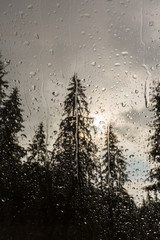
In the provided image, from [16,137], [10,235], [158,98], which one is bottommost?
[10,235]

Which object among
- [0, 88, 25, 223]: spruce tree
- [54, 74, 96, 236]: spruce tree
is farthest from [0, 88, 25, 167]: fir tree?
[54, 74, 96, 236]: spruce tree

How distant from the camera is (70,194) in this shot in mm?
5941

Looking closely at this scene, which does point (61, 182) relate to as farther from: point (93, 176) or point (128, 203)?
point (128, 203)

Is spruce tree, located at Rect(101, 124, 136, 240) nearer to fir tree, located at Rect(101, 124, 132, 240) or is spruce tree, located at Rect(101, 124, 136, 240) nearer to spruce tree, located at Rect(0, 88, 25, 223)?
fir tree, located at Rect(101, 124, 132, 240)

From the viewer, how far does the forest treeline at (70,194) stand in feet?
18.1

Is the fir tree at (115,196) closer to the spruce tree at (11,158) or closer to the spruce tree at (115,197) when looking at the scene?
the spruce tree at (115,197)

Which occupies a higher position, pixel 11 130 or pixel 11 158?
pixel 11 130

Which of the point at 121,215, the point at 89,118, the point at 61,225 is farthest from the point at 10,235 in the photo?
the point at 89,118

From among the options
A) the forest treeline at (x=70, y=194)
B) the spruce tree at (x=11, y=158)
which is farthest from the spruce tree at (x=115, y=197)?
the spruce tree at (x=11, y=158)

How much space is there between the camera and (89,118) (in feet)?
23.9

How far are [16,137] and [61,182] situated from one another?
285 centimetres

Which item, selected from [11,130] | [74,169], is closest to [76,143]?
[74,169]

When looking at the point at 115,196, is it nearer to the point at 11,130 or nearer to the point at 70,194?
the point at 70,194

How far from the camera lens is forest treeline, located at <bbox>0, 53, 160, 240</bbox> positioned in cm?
551
